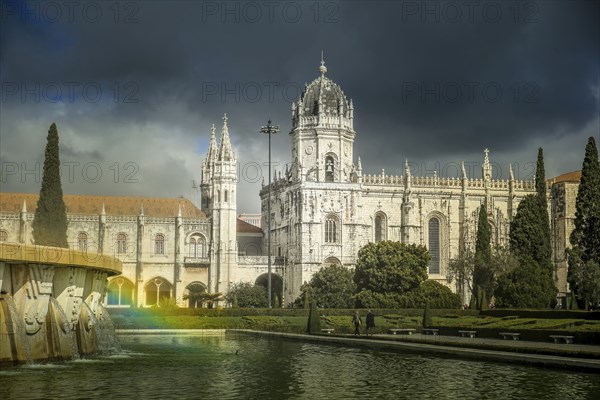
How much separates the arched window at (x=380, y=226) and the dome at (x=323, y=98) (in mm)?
10418

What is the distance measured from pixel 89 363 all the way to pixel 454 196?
229 feet

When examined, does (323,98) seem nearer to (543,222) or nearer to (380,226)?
(380,226)

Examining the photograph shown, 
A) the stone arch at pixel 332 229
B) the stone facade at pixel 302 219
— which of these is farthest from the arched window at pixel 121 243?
the stone arch at pixel 332 229

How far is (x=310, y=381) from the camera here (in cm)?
1933

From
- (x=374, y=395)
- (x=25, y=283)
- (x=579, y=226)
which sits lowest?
(x=374, y=395)

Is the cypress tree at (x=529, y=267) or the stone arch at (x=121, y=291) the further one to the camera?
the stone arch at (x=121, y=291)

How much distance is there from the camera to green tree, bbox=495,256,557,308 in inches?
2076

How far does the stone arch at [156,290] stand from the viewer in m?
82.4

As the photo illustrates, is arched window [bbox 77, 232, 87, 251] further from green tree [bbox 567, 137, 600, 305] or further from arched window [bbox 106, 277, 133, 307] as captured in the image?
green tree [bbox 567, 137, 600, 305]

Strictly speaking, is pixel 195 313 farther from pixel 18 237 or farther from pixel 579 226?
pixel 18 237

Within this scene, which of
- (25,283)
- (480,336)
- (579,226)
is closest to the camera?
(25,283)

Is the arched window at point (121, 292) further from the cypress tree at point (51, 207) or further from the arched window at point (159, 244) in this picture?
the cypress tree at point (51, 207)

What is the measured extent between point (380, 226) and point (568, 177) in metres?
22.8

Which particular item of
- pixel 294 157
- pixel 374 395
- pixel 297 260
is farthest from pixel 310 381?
pixel 294 157
